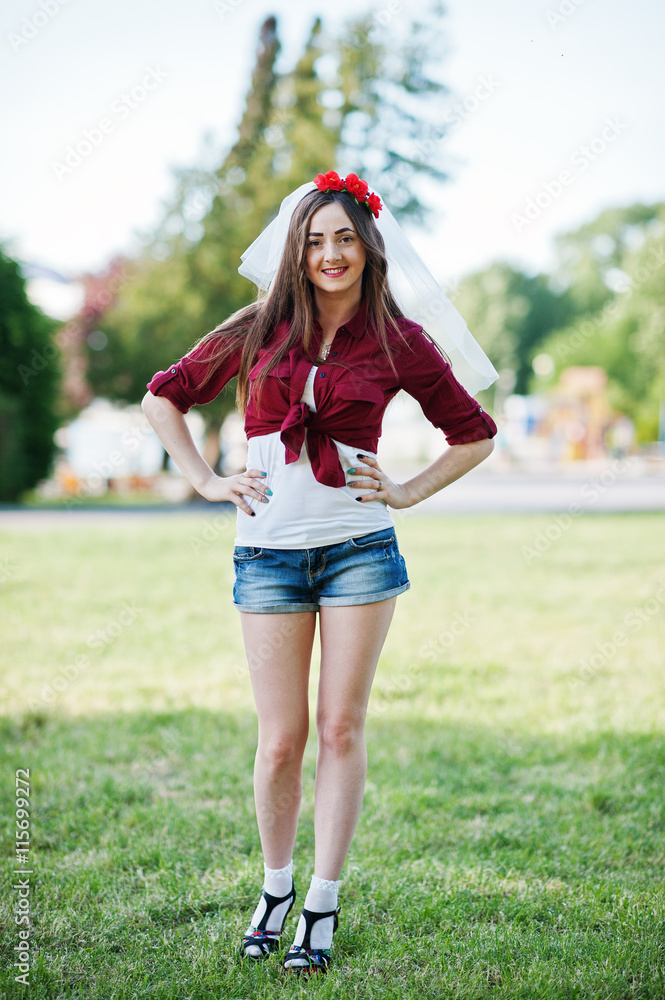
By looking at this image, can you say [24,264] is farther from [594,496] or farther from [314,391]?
[314,391]

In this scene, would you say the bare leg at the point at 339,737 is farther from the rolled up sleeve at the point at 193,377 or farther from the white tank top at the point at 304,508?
the rolled up sleeve at the point at 193,377

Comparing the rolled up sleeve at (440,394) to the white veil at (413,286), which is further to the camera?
the white veil at (413,286)

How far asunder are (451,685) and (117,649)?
95.7 inches

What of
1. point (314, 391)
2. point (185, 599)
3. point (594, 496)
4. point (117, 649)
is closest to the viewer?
point (314, 391)

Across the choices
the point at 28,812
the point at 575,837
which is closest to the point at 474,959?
the point at 575,837

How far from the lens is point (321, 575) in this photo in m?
2.33

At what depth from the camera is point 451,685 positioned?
5.25 m

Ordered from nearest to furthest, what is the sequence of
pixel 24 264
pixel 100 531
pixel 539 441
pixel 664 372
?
pixel 100 531, pixel 24 264, pixel 664 372, pixel 539 441

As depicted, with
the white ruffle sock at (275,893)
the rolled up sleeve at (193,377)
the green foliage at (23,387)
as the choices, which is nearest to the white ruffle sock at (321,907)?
the white ruffle sock at (275,893)

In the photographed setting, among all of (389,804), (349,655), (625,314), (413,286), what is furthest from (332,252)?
(625,314)

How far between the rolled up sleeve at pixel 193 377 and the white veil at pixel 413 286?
1.03 feet

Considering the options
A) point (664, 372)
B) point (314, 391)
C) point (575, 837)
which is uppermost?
point (664, 372)

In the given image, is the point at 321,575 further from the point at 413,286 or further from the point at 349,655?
the point at 413,286

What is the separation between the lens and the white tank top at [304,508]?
2.30 m
